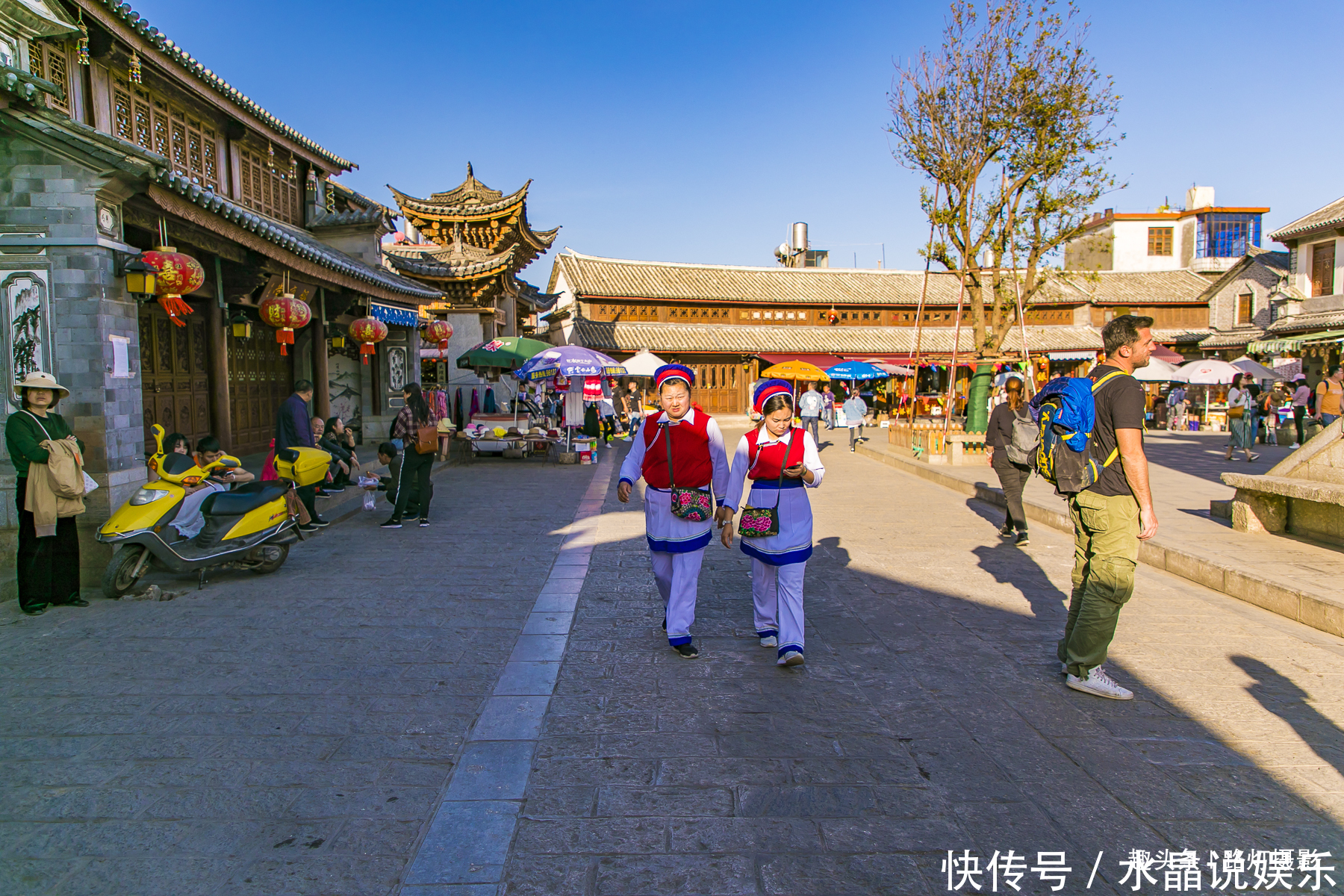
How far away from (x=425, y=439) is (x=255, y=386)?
665 centimetres

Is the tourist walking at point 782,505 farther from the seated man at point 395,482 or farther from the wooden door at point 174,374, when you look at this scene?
the wooden door at point 174,374

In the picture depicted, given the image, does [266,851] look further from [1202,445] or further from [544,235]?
[544,235]

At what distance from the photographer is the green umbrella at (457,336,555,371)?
57.7 feet

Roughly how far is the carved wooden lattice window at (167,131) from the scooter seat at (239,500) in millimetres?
5432

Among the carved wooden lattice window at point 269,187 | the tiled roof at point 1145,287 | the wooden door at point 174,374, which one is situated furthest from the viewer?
the tiled roof at point 1145,287

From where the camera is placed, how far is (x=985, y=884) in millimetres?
2508

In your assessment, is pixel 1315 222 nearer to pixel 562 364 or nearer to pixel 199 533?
pixel 562 364

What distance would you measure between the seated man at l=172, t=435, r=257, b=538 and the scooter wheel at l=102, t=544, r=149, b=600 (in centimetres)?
31

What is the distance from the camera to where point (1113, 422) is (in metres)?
3.89

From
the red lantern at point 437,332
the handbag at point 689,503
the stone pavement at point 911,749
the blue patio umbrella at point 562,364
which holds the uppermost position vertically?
the red lantern at point 437,332

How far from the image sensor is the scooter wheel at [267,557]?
6516 mm

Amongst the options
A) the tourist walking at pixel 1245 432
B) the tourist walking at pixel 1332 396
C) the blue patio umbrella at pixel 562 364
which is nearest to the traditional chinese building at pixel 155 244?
the blue patio umbrella at pixel 562 364

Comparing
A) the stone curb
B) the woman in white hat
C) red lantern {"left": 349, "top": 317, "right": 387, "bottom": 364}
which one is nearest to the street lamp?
the woman in white hat

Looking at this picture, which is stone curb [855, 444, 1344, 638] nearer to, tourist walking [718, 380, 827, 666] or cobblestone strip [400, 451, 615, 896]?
tourist walking [718, 380, 827, 666]
